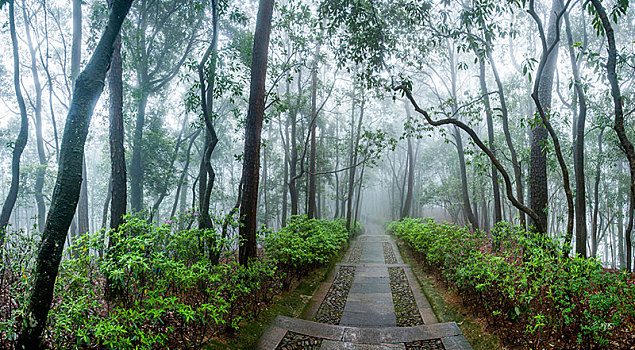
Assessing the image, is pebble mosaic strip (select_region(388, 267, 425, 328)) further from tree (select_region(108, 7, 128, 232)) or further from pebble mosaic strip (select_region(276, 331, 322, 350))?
tree (select_region(108, 7, 128, 232))

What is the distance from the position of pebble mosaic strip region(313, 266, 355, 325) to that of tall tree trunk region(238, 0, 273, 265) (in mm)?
1384

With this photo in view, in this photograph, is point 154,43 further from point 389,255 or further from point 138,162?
point 389,255

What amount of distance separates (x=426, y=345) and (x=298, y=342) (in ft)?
4.87

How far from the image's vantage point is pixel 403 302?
16.5 ft

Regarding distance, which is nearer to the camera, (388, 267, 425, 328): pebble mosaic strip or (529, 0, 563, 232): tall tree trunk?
(388, 267, 425, 328): pebble mosaic strip

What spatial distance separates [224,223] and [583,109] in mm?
7859

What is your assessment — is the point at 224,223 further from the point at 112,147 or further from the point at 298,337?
the point at 112,147

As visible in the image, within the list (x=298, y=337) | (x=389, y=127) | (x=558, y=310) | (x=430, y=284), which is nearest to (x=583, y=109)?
(x=430, y=284)

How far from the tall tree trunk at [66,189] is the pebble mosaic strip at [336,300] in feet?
10.2

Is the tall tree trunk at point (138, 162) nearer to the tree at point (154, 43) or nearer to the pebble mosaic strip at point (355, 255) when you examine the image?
the tree at point (154, 43)

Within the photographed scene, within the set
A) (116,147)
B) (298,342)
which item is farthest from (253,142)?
(298,342)

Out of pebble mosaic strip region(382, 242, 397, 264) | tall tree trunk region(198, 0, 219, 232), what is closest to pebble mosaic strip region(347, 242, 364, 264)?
pebble mosaic strip region(382, 242, 397, 264)

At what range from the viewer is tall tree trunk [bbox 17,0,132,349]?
78.3 inches

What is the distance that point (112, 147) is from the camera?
4785 mm
